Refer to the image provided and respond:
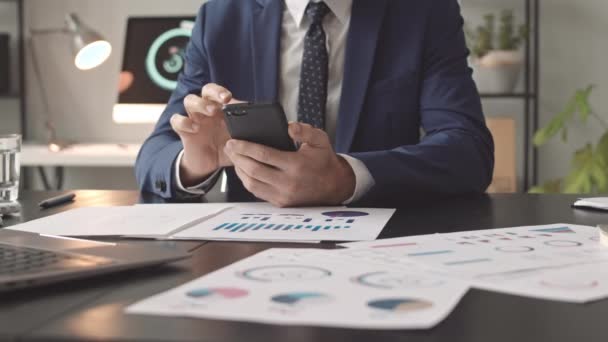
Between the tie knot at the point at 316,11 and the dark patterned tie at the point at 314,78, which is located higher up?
the tie knot at the point at 316,11

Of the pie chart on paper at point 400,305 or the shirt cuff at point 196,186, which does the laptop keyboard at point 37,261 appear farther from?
the shirt cuff at point 196,186

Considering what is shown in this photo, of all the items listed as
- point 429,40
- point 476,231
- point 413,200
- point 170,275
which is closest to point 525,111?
point 429,40

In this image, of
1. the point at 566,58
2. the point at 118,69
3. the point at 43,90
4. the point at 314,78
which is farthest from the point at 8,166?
the point at 566,58

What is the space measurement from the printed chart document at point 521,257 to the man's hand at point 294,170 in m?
0.33

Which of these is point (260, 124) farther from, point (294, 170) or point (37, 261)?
point (37, 261)

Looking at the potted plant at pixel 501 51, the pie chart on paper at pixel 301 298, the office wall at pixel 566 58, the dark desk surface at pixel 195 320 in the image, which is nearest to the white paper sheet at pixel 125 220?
the dark desk surface at pixel 195 320

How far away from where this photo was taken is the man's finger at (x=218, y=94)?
4.10 ft

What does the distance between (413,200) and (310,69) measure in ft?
1.59

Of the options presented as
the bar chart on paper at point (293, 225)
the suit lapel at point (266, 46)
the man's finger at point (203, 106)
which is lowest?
the bar chart on paper at point (293, 225)

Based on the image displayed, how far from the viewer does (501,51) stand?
130 inches

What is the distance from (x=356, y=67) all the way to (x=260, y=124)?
0.56 meters

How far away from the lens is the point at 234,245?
0.86 metres

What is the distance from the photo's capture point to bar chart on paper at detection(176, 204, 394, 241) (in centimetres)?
90

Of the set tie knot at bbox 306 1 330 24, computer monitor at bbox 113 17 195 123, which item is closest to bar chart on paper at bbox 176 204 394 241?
tie knot at bbox 306 1 330 24
